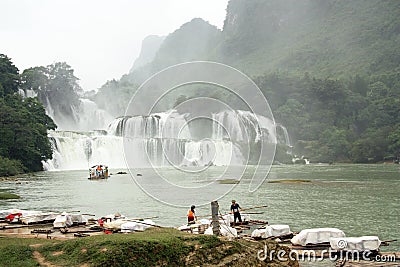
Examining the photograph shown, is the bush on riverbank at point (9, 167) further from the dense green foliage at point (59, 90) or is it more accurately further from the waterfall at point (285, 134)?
the waterfall at point (285, 134)

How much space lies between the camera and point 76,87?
66.4 metres

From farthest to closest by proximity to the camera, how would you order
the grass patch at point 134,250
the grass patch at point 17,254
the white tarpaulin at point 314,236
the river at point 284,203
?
the river at point 284,203 → the white tarpaulin at point 314,236 → the grass patch at point 17,254 → the grass patch at point 134,250

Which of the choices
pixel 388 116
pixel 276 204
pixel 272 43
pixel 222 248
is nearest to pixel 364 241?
pixel 222 248

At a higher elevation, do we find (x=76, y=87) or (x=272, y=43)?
(x=272, y=43)

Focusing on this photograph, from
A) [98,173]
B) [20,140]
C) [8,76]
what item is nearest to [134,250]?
[98,173]

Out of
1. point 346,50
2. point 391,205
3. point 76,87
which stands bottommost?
point 391,205

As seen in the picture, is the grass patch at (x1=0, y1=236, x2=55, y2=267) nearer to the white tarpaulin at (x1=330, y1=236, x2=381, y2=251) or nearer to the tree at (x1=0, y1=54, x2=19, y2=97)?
the white tarpaulin at (x1=330, y1=236, x2=381, y2=251)

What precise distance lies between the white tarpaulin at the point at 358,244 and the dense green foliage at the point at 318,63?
41.9 feet

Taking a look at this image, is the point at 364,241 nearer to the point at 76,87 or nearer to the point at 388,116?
the point at 388,116

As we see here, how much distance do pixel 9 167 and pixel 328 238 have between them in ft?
102

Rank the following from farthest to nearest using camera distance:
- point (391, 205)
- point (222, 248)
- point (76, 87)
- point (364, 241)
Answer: point (76, 87) < point (391, 205) < point (364, 241) < point (222, 248)

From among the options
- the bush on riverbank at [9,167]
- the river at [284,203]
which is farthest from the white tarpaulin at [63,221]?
the bush on riverbank at [9,167]

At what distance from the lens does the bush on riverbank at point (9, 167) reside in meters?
33.6

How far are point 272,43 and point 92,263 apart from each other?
115188 mm
